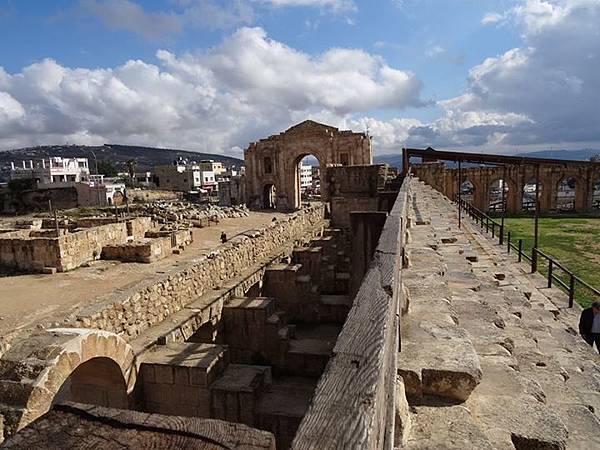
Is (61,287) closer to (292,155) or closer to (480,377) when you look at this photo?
(480,377)

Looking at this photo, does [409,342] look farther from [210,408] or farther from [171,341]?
[171,341]

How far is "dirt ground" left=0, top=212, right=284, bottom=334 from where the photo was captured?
7.97m

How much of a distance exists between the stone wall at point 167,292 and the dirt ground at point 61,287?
2.33ft

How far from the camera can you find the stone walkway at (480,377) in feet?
6.38

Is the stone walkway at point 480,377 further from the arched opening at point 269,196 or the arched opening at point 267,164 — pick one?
the arched opening at point 269,196

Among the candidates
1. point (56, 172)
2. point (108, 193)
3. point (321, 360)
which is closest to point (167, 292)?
point (321, 360)

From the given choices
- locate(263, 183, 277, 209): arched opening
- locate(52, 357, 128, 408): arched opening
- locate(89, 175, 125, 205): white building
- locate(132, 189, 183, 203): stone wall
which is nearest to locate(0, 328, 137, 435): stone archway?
locate(52, 357, 128, 408): arched opening

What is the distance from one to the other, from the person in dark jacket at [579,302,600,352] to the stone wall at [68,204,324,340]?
619 cm

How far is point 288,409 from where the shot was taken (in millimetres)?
5117

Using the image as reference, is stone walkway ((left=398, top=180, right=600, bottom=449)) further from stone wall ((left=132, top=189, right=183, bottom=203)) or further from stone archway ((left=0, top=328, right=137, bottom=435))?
stone wall ((left=132, top=189, right=183, bottom=203))

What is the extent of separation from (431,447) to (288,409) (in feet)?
12.2

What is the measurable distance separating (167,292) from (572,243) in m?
25.0

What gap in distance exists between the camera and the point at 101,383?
4.87m

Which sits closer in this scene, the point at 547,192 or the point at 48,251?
the point at 48,251
